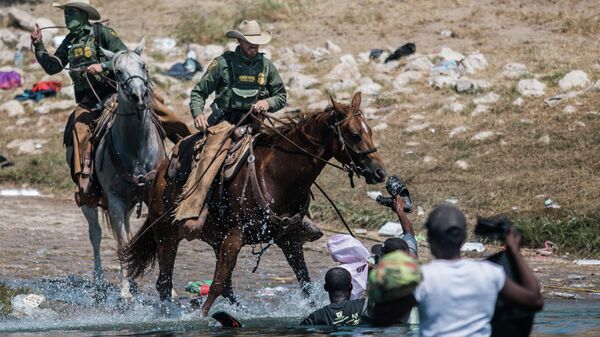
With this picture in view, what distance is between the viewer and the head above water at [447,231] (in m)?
5.12

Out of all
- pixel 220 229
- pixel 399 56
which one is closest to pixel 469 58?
pixel 399 56

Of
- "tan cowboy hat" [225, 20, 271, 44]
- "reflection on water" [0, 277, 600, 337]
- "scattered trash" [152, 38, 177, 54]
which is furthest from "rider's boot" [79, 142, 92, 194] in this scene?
"scattered trash" [152, 38, 177, 54]

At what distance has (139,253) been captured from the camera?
37.1 feet

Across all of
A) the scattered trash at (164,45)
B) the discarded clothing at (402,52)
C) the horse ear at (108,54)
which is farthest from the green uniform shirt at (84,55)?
the scattered trash at (164,45)

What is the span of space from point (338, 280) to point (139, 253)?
3.00 metres

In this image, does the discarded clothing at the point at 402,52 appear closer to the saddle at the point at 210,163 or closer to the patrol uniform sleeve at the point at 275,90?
the patrol uniform sleeve at the point at 275,90

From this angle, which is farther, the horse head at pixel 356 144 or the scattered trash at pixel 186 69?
the scattered trash at pixel 186 69

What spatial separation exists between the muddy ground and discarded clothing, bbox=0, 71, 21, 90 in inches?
273

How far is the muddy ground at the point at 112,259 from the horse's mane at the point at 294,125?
2292mm

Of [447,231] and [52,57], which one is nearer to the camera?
[447,231]

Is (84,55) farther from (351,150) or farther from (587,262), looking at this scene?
(587,262)

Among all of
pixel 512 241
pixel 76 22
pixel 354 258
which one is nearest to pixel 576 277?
pixel 354 258

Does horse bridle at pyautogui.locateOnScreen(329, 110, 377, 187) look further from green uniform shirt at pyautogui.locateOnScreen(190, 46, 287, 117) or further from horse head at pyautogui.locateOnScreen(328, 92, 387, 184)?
green uniform shirt at pyautogui.locateOnScreen(190, 46, 287, 117)

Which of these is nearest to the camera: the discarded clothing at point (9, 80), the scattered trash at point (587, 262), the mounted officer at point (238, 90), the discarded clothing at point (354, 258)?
the discarded clothing at point (354, 258)
